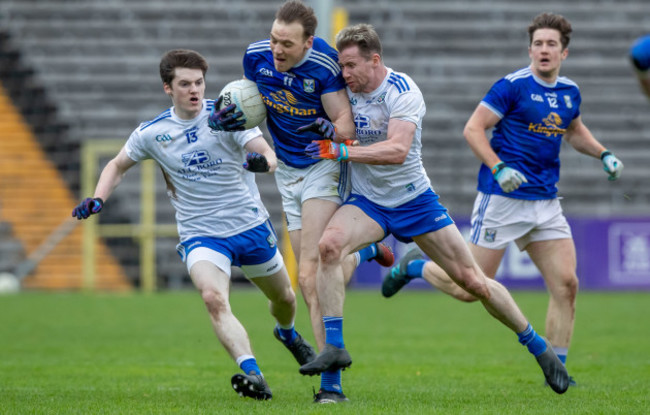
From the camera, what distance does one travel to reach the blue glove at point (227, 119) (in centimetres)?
674

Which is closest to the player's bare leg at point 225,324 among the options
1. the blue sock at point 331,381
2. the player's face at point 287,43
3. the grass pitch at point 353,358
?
the grass pitch at point 353,358

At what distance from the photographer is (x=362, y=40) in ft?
21.2

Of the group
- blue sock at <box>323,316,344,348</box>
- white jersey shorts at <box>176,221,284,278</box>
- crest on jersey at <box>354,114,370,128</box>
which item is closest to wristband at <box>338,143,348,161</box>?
crest on jersey at <box>354,114,370,128</box>

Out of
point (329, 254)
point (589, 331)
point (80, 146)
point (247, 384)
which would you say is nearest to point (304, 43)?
point (329, 254)

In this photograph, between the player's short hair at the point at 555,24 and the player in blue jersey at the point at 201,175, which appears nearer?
the player in blue jersey at the point at 201,175

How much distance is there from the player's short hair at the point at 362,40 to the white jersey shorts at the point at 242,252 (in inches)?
60.7

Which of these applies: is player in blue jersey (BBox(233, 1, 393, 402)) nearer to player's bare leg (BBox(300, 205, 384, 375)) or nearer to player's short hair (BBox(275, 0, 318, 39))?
player's short hair (BBox(275, 0, 318, 39))

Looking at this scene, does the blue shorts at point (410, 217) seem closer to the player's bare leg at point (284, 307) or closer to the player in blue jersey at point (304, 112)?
the player in blue jersey at point (304, 112)

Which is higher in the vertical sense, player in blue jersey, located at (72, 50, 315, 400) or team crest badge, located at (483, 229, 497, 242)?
player in blue jersey, located at (72, 50, 315, 400)

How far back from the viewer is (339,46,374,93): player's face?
651 centimetres

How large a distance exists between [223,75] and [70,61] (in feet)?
11.6

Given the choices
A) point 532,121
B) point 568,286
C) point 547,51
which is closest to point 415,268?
point 568,286

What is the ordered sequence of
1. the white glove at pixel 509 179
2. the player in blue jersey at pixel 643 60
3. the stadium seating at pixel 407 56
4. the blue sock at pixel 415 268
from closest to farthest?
the player in blue jersey at pixel 643 60, the white glove at pixel 509 179, the blue sock at pixel 415 268, the stadium seating at pixel 407 56

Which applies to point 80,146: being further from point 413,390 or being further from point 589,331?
point 413,390
